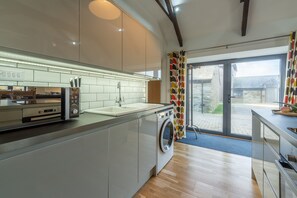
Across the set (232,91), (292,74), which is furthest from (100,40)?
(232,91)

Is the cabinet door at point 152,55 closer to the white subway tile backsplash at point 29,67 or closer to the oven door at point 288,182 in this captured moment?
the white subway tile backsplash at point 29,67

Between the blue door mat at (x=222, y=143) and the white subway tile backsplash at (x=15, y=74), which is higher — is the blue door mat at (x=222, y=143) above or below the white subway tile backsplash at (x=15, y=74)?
below

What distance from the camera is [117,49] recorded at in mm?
1553

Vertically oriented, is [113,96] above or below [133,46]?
below

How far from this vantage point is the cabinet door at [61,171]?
62cm

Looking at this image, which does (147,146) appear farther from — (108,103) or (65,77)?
(65,77)

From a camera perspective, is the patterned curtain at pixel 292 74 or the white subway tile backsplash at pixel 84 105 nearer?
the white subway tile backsplash at pixel 84 105

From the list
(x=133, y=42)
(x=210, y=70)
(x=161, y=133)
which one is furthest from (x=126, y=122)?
(x=210, y=70)

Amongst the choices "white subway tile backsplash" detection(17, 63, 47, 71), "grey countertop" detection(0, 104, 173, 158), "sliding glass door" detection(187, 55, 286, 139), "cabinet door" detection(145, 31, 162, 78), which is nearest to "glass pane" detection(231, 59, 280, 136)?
"sliding glass door" detection(187, 55, 286, 139)

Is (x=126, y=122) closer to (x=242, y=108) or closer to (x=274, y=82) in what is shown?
(x=242, y=108)

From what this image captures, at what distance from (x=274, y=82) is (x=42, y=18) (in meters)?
4.11

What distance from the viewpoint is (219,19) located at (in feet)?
8.64

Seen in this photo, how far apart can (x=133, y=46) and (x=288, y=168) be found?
184cm

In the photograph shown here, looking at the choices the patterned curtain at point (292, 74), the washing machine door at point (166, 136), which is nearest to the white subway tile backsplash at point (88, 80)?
the washing machine door at point (166, 136)
